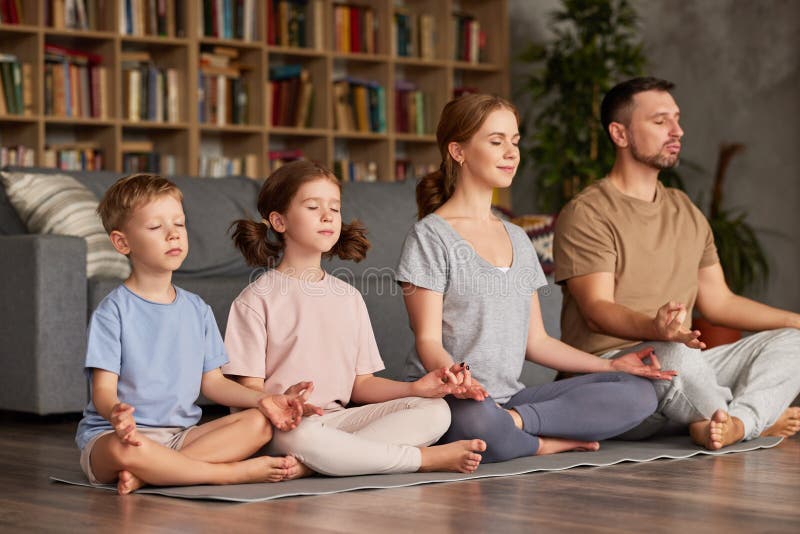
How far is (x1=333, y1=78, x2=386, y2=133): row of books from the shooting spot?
6.45 m

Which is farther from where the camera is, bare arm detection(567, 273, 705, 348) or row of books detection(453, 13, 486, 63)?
row of books detection(453, 13, 486, 63)

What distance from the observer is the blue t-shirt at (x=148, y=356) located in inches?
83.3

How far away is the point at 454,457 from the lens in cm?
223

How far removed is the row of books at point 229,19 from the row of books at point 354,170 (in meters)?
0.84

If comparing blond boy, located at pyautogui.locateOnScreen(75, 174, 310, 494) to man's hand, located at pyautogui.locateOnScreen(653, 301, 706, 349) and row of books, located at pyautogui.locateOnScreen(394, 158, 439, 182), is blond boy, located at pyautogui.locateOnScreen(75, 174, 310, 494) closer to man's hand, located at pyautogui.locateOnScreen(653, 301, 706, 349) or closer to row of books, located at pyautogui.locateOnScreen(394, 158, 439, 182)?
man's hand, located at pyautogui.locateOnScreen(653, 301, 706, 349)

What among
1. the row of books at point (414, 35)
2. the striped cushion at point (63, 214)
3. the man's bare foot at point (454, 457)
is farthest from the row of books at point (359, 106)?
the man's bare foot at point (454, 457)

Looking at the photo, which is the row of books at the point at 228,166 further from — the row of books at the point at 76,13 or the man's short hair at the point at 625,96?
the man's short hair at the point at 625,96

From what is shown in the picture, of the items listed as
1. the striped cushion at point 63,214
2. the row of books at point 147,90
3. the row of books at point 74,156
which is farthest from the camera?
the row of books at point 147,90

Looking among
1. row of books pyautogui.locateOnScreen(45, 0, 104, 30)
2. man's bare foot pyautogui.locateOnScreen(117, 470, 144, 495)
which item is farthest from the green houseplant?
man's bare foot pyautogui.locateOnScreen(117, 470, 144, 495)

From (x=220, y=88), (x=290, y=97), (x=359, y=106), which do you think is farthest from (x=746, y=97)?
(x=220, y=88)

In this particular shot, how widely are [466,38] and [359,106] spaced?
2.67ft

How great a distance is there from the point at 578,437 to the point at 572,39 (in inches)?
160

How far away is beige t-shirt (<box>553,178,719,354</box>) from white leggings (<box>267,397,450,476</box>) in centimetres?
61

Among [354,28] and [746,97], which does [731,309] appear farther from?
[354,28]
